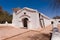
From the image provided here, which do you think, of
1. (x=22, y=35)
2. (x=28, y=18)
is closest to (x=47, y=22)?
(x=28, y=18)

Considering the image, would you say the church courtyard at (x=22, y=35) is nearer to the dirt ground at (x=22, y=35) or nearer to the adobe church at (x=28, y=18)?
the dirt ground at (x=22, y=35)

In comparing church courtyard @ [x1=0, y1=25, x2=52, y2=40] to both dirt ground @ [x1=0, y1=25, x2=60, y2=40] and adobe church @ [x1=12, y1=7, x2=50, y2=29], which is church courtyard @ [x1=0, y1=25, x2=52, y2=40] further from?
adobe church @ [x1=12, y1=7, x2=50, y2=29]

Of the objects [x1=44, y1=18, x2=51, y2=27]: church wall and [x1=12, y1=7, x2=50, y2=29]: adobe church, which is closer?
[x1=12, y1=7, x2=50, y2=29]: adobe church

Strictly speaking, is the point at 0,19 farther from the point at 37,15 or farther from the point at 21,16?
the point at 37,15

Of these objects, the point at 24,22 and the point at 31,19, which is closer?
the point at 31,19

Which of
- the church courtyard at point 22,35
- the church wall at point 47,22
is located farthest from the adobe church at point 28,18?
the church courtyard at point 22,35

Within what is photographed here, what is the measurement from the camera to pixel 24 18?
2033cm

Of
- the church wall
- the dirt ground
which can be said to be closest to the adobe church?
the church wall

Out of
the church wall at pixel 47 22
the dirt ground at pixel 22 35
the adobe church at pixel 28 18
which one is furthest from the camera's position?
the church wall at pixel 47 22

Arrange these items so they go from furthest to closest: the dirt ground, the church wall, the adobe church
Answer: the church wall
the adobe church
the dirt ground

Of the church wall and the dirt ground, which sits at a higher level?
the church wall

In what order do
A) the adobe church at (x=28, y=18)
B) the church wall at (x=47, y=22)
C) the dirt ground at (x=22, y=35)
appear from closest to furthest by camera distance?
the dirt ground at (x=22, y=35) < the adobe church at (x=28, y=18) < the church wall at (x=47, y=22)

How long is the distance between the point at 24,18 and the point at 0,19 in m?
13.9

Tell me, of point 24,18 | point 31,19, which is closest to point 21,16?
point 24,18
